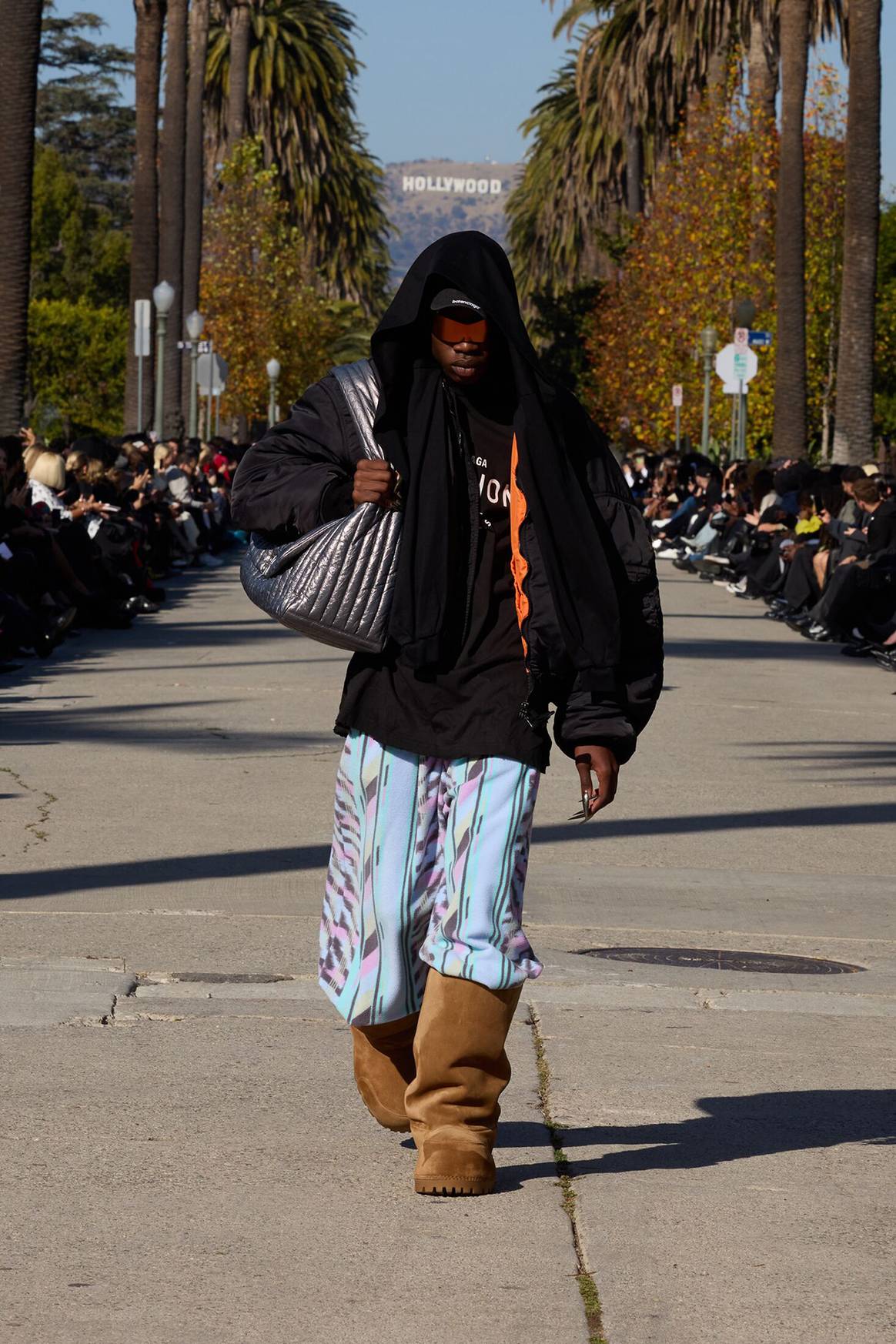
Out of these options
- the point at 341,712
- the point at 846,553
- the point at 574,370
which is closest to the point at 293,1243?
the point at 341,712

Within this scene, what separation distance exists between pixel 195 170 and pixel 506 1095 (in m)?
53.6

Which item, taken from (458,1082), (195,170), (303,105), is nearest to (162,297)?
(195,170)

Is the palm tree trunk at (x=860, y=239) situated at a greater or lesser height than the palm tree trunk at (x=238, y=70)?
lesser

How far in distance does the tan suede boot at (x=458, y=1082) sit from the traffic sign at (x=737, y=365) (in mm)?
32020

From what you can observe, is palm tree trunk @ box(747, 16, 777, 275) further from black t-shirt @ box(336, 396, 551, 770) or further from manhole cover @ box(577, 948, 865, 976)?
black t-shirt @ box(336, 396, 551, 770)

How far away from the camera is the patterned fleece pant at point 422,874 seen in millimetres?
5117

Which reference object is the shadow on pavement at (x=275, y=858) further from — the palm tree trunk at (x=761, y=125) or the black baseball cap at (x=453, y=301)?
the palm tree trunk at (x=761, y=125)

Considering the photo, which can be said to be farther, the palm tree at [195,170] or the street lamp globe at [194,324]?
the palm tree at [195,170]

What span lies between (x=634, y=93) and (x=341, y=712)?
61.1m

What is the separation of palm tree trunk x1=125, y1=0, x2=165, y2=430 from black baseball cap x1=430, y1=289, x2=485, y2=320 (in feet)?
115

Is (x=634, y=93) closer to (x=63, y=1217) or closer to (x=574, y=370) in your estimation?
(x=574, y=370)

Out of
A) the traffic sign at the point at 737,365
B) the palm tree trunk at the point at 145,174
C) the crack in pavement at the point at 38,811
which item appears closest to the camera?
the crack in pavement at the point at 38,811

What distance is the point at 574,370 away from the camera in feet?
256

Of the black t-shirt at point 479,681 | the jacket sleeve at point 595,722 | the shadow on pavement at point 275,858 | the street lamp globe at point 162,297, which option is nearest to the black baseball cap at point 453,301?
the black t-shirt at point 479,681
